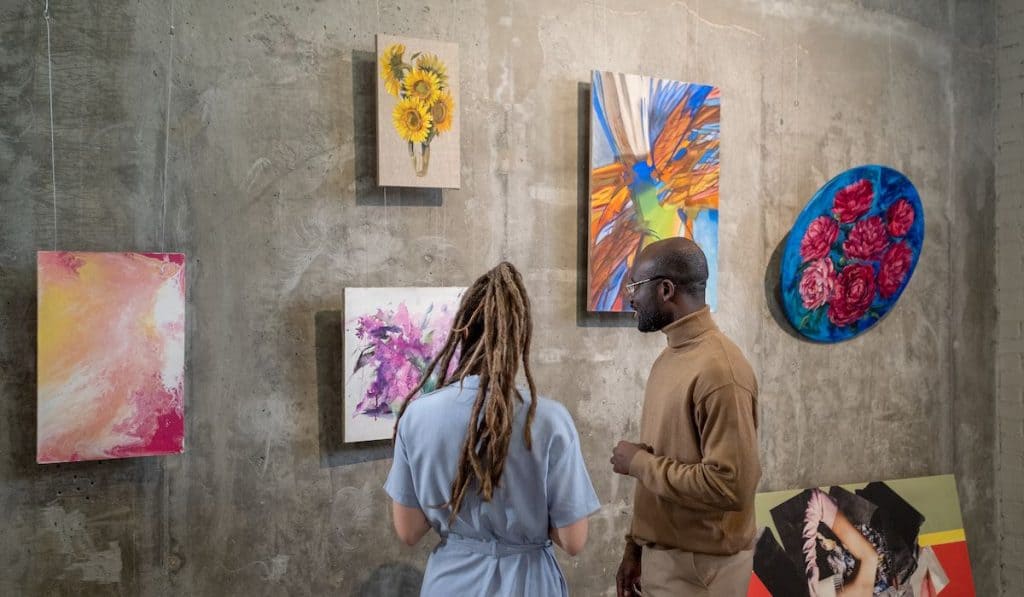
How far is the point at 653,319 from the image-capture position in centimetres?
261

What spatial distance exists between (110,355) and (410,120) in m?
1.21

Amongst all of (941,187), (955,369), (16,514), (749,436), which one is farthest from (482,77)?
(955,369)

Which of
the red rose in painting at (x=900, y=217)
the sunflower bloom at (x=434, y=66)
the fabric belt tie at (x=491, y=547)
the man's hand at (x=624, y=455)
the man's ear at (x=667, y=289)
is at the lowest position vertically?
the fabric belt tie at (x=491, y=547)

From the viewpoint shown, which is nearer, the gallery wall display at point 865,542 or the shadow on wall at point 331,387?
the shadow on wall at point 331,387

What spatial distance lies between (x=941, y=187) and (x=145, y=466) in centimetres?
383

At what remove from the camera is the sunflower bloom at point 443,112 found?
2971 mm

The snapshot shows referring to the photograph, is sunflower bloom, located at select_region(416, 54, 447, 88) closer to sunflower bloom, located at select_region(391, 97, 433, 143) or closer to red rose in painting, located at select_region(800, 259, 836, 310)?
sunflower bloom, located at select_region(391, 97, 433, 143)

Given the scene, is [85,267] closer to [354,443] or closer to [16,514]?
[16,514]

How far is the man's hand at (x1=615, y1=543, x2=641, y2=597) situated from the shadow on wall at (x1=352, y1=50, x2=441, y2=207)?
4.70 feet

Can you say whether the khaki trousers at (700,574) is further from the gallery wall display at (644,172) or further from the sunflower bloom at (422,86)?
the sunflower bloom at (422,86)

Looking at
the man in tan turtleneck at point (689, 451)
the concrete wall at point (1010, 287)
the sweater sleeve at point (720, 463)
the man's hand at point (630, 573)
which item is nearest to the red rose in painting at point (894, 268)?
the concrete wall at point (1010, 287)

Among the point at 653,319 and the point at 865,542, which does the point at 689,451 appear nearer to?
the point at 653,319

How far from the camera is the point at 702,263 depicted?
8.45ft

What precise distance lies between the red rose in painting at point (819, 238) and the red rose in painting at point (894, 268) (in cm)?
33
